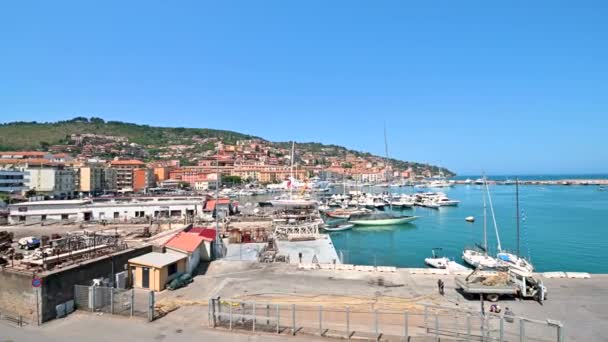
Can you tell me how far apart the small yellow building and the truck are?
544 inches

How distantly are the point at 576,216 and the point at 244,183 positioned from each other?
116 metres

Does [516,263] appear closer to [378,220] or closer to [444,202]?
[378,220]

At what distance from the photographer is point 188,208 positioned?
49.1m

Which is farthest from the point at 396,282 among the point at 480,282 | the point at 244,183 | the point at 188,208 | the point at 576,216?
the point at 244,183

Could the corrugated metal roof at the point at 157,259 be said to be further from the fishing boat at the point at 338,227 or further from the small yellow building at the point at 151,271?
the fishing boat at the point at 338,227

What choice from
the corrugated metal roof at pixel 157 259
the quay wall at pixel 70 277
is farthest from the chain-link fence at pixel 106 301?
the corrugated metal roof at pixel 157 259

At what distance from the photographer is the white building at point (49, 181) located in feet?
253

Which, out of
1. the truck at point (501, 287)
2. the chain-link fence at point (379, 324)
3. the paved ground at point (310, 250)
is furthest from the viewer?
the paved ground at point (310, 250)

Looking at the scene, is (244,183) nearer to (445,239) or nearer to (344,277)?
(445,239)

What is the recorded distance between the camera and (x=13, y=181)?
243 feet

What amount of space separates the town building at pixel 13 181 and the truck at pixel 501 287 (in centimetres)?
8740

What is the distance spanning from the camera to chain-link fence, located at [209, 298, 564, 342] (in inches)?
453

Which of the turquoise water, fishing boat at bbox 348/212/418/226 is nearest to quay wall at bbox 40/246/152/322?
the turquoise water

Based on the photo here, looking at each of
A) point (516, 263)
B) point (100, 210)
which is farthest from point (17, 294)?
point (100, 210)
